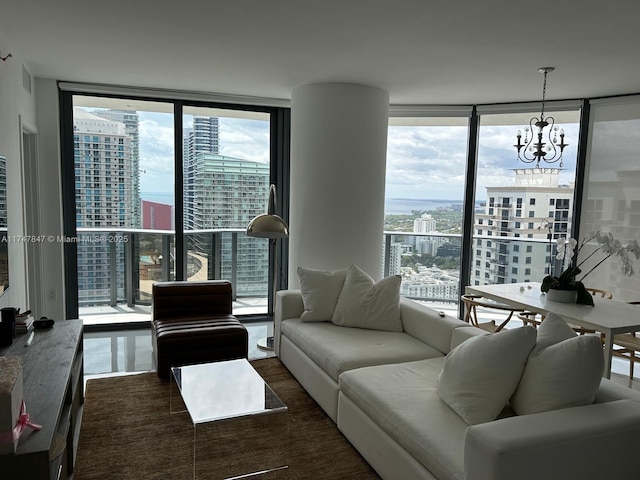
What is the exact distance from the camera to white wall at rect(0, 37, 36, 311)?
3.44m

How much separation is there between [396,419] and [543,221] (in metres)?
4.17

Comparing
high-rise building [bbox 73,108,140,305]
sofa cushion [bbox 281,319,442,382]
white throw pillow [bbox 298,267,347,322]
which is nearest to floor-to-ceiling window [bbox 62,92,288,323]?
high-rise building [bbox 73,108,140,305]

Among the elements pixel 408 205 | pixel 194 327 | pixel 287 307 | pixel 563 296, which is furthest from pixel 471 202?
pixel 194 327

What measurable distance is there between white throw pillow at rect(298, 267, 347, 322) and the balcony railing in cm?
184

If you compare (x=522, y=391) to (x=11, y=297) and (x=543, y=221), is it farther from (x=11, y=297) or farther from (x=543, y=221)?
(x=543, y=221)

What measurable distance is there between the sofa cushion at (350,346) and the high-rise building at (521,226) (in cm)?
273

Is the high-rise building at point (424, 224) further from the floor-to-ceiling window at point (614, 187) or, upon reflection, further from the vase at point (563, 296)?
the vase at point (563, 296)

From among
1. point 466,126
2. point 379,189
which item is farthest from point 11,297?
point 466,126

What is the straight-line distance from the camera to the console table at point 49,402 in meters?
1.72

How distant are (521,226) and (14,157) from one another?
5289 millimetres

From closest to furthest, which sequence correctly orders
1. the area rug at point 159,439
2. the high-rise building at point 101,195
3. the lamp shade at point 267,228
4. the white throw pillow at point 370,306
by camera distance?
the area rug at point 159,439
the white throw pillow at point 370,306
the lamp shade at point 267,228
the high-rise building at point 101,195

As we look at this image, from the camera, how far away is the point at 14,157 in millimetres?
3779

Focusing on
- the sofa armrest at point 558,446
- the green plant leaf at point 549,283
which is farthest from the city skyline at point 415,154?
the sofa armrest at point 558,446

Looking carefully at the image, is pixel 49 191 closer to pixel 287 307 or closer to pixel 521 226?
pixel 287 307
